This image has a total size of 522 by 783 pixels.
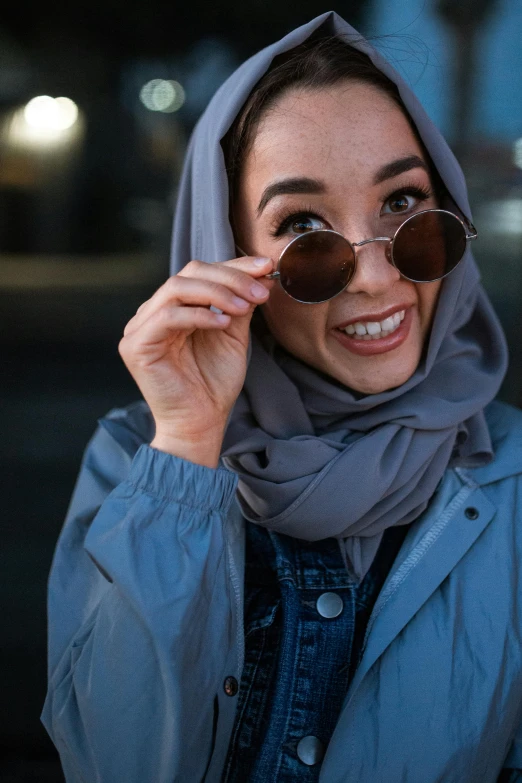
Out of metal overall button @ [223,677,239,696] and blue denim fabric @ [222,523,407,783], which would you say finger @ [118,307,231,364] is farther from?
metal overall button @ [223,677,239,696]

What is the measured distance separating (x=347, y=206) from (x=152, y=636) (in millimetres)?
971

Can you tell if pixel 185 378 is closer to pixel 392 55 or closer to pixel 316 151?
pixel 316 151

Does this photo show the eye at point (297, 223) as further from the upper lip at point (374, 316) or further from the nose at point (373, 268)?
the upper lip at point (374, 316)

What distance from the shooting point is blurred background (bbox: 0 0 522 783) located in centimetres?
259

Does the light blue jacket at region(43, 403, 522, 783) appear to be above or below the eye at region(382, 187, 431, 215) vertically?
below

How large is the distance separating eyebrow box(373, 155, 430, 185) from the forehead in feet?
0.04

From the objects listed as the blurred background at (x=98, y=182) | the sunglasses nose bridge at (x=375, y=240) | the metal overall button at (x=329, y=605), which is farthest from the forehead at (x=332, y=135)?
the metal overall button at (x=329, y=605)

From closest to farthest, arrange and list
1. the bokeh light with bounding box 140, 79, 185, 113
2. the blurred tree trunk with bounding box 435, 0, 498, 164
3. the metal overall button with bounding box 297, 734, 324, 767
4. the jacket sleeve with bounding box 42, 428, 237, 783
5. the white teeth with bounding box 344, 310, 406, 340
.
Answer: the jacket sleeve with bounding box 42, 428, 237, 783
the metal overall button with bounding box 297, 734, 324, 767
the white teeth with bounding box 344, 310, 406, 340
the blurred tree trunk with bounding box 435, 0, 498, 164
the bokeh light with bounding box 140, 79, 185, 113

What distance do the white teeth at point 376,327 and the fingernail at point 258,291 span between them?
0.89 feet

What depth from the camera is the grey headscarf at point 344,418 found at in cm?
168

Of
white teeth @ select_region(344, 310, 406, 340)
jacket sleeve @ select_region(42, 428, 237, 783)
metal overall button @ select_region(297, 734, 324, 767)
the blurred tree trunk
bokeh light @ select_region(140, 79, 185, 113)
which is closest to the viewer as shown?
jacket sleeve @ select_region(42, 428, 237, 783)

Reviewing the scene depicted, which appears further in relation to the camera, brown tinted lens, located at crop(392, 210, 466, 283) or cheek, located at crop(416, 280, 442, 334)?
cheek, located at crop(416, 280, 442, 334)

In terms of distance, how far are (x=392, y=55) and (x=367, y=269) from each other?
91cm

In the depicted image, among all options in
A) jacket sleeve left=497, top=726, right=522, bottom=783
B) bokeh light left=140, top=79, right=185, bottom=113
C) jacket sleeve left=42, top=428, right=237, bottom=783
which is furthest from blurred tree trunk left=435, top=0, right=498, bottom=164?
jacket sleeve left=497, top=726, right=522, bottom=783
